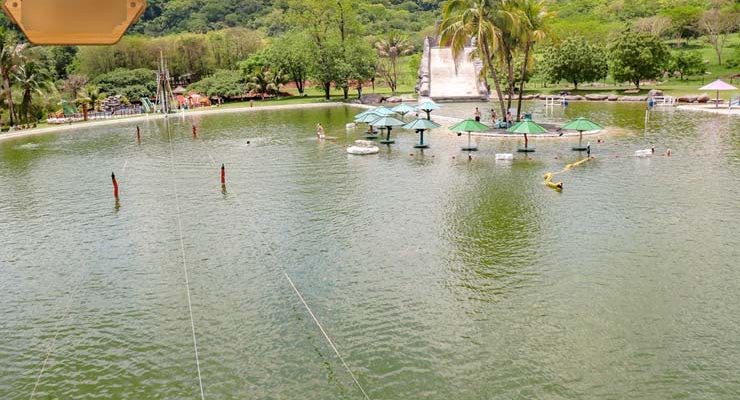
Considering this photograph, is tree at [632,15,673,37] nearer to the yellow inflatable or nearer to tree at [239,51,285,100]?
tree at [239,51,285,100]

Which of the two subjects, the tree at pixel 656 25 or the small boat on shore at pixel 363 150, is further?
the tree at pixel 656 25

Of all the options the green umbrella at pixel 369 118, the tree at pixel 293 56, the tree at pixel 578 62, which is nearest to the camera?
the green umbrella at pixel 369 118

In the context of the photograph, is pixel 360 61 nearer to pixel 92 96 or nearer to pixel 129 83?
pixel 129 83

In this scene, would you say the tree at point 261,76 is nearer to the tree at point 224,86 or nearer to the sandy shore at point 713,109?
the tree at point 224,86

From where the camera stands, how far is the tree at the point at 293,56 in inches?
3169

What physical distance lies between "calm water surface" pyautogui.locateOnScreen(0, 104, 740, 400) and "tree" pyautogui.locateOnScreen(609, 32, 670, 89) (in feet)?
127

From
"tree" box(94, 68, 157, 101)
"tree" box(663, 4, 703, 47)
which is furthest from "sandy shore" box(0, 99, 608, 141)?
"tree" box(663, 4, 703, 47)

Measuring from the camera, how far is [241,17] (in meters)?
168

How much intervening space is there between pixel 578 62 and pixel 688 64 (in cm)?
1442

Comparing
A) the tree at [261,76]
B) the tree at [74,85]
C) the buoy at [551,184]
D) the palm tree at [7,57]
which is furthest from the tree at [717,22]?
the tree at [74,85]

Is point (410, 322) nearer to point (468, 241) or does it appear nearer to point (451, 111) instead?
point (468, 241)

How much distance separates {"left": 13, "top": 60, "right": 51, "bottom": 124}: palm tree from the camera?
5856cm

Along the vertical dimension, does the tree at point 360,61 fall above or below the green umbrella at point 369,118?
above

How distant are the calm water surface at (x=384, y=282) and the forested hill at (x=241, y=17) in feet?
418
